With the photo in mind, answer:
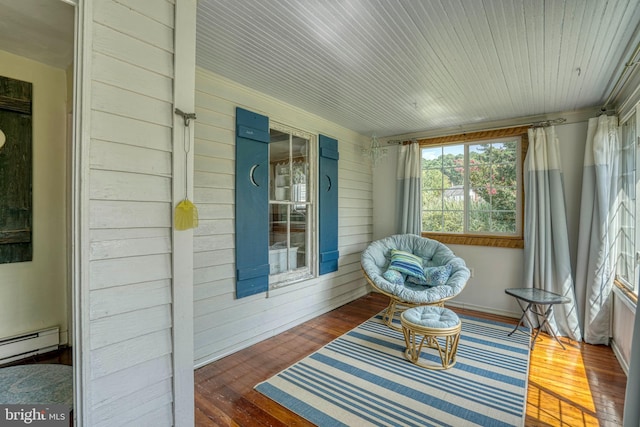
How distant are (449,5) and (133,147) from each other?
70.6 inches

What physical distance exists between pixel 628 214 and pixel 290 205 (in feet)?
10.7

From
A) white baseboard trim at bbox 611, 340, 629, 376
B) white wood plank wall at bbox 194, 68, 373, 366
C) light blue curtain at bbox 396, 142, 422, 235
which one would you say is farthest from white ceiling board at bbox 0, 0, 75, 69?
white baseboard trim at bbox 611, 340, 629, 376

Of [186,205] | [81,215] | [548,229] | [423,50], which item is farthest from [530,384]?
[81,215]

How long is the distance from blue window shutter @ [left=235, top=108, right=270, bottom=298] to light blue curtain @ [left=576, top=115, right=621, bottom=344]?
3271 mm

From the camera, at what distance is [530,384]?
223 centimetres

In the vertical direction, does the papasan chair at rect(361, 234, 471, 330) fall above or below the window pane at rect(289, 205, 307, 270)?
below

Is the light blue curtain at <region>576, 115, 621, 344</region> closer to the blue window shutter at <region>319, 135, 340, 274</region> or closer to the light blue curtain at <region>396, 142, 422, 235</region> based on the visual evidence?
the light blue curtain at <region>396, 142, 422, 235</region>

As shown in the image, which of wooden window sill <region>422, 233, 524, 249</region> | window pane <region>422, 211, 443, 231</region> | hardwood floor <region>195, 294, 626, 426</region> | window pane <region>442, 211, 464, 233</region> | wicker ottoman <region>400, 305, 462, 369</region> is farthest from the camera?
window pane <region>422, 211, 443, 231</region>

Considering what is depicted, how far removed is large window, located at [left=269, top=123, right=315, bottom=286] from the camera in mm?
3185

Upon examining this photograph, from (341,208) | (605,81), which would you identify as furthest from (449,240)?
(605,81)

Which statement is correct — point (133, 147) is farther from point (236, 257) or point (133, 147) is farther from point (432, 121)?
point (432, 121)

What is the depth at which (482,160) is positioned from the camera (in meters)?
3.91

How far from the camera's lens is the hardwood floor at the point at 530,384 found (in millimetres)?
1868

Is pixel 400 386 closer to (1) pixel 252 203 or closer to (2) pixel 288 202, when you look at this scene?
(1) pixel 252 203
